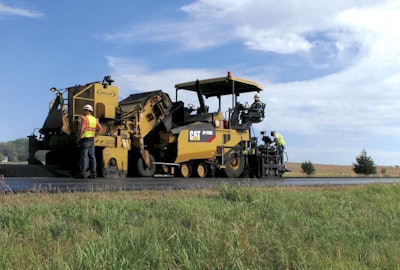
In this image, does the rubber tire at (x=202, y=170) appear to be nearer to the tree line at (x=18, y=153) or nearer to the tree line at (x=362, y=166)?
the tree line at (x=18, y=153)

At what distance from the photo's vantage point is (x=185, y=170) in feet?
46.3

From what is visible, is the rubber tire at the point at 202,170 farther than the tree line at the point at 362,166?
No

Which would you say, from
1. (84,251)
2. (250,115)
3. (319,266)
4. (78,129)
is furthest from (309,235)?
(250,115)

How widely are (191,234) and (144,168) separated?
30.6 ft

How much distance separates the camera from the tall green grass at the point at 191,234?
322cm

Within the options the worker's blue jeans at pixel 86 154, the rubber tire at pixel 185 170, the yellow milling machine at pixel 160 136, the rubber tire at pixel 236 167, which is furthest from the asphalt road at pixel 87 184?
the rubber tire at pixel 236 167

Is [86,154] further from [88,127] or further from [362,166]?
[362,166]

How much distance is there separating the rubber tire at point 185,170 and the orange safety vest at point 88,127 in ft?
13.3

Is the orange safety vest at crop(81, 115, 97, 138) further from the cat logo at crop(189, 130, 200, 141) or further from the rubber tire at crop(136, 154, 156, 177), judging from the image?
the cat logo at crop(189, 130, 200, 141)

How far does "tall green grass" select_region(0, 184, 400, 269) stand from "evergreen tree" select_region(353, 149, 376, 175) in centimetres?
2869

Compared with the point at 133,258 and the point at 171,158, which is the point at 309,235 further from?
the point at 171,158

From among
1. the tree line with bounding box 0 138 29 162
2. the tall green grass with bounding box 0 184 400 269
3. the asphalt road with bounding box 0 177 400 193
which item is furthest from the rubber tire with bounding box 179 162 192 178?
the tall green grass with bounding box 0 184 400 269

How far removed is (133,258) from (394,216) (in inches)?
154

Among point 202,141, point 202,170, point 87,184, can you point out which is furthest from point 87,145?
point 202,170
